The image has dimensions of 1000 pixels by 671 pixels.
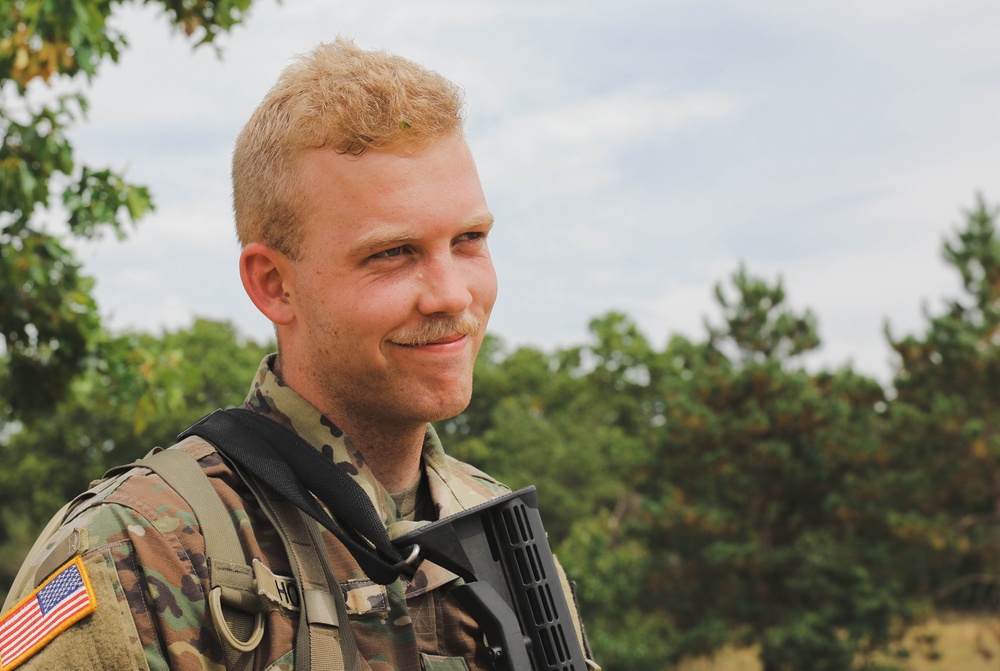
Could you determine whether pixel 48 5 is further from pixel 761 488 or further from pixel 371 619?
pixel 761 488

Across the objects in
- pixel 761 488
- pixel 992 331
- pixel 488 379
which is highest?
pixel 488 379

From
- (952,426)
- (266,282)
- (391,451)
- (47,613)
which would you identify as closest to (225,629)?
(47,613)

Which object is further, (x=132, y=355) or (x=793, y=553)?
(x=793, y=553)

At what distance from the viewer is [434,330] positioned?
2359 millimetres

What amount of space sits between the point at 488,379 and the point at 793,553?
14809 mm

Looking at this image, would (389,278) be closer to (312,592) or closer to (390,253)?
(390,253)

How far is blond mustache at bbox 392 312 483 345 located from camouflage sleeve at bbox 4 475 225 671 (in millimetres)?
567

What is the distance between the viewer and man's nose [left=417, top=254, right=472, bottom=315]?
2.33 metres

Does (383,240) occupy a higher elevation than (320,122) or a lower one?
lower

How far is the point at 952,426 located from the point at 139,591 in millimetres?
27147

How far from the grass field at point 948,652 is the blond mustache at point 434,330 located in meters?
28.4

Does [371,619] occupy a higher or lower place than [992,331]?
lower

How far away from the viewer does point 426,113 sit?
7.91 feet

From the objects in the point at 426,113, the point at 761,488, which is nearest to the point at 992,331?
the point at 761,488
